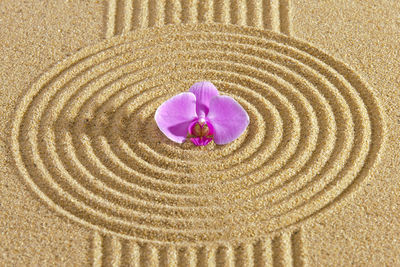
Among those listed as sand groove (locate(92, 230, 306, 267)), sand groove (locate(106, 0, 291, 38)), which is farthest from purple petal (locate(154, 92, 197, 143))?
sand groove (locate(106, 0, 291, 38))

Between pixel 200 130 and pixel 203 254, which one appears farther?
pixel 200 130

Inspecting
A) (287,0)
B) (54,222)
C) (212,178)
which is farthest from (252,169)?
(287,0)

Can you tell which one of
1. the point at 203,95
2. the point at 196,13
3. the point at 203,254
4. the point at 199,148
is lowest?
the point at 203,254

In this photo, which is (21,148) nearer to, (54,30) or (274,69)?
(54,30)

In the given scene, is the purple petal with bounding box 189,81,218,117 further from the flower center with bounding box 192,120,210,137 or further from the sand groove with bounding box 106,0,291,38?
the sand groove with bounding box 106,0,291,38

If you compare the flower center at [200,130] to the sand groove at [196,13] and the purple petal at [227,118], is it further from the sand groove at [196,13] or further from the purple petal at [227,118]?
the sand groove at [196,13]

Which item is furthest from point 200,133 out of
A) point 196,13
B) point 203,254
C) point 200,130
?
point 196,13

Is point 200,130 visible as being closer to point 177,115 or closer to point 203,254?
point 177,115
